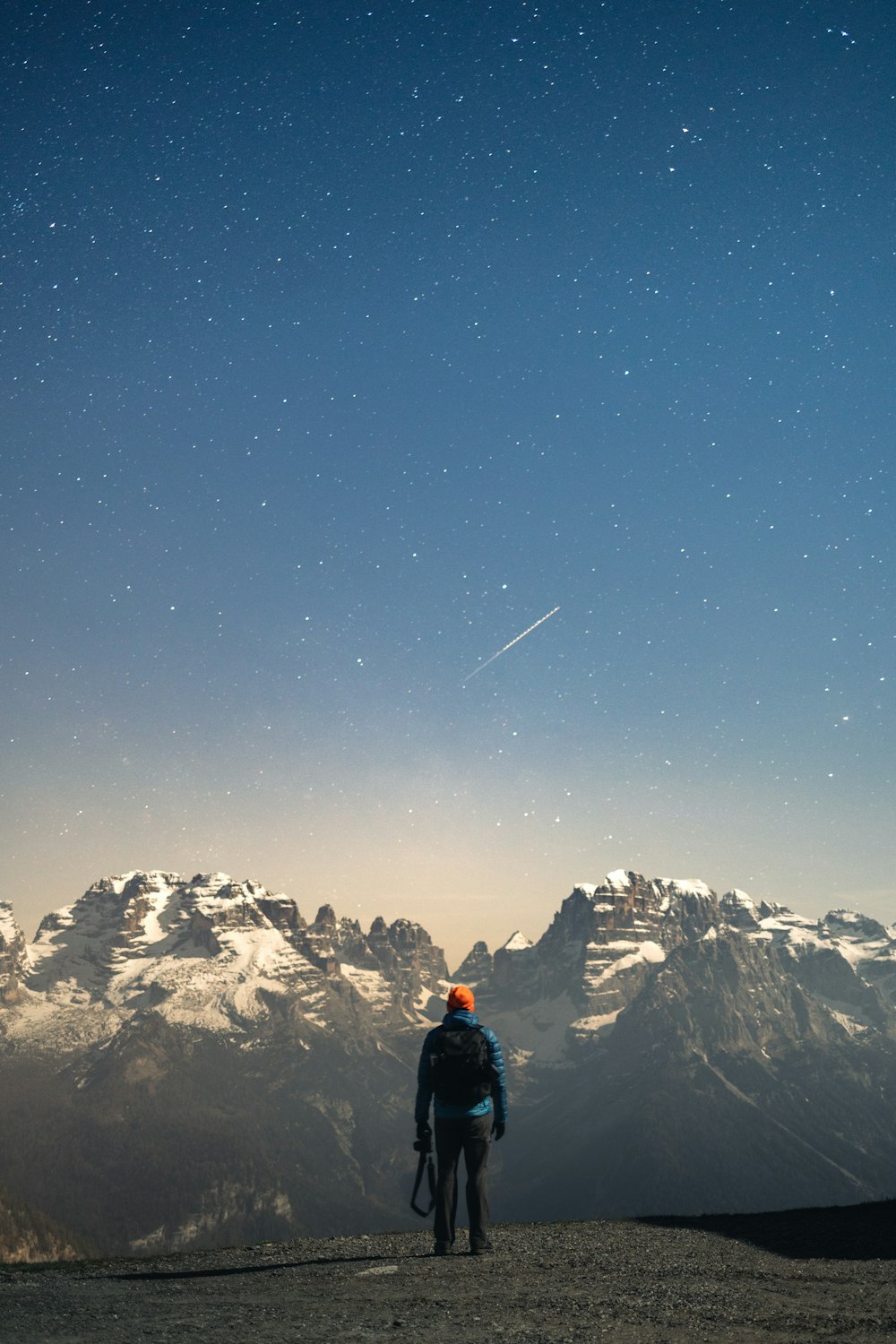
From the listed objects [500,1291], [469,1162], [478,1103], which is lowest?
[500,1291]

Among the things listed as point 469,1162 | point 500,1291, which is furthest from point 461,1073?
point 500,1291

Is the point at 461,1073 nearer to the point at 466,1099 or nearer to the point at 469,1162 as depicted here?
the point at 466,1099

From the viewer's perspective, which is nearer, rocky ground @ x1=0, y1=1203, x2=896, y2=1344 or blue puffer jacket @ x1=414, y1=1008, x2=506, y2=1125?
rocky ground @ x1=0, y1=1203, x2=896, y2=1344

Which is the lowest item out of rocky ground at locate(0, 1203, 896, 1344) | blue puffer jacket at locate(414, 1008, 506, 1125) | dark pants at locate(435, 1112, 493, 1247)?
rocky ground at locate(0, 1203, 896, 1344)

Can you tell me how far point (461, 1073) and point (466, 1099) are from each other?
0.41 m

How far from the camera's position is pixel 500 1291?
A: 11555 mm

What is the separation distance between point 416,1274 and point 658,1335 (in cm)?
476

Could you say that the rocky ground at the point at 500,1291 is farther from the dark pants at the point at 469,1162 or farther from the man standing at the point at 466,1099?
the man standing at the point at 466,1099

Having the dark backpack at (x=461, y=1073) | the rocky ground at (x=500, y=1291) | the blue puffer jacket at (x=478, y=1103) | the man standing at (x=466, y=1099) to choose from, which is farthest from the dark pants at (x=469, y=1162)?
the rocky ground at (x=500, y=1291)

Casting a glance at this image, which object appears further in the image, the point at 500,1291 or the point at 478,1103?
the point at 478,1103

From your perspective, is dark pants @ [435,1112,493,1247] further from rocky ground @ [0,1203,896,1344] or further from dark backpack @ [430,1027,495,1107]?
rocky ground @ [0,1203,896,1344]

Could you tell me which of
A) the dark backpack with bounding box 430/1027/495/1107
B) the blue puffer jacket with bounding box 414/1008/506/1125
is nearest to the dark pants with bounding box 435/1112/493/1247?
the blue puffer jacket with bounding box 414/1008/506/1125

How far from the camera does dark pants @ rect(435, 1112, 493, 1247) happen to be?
14.5m

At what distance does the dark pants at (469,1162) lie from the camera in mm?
14500
